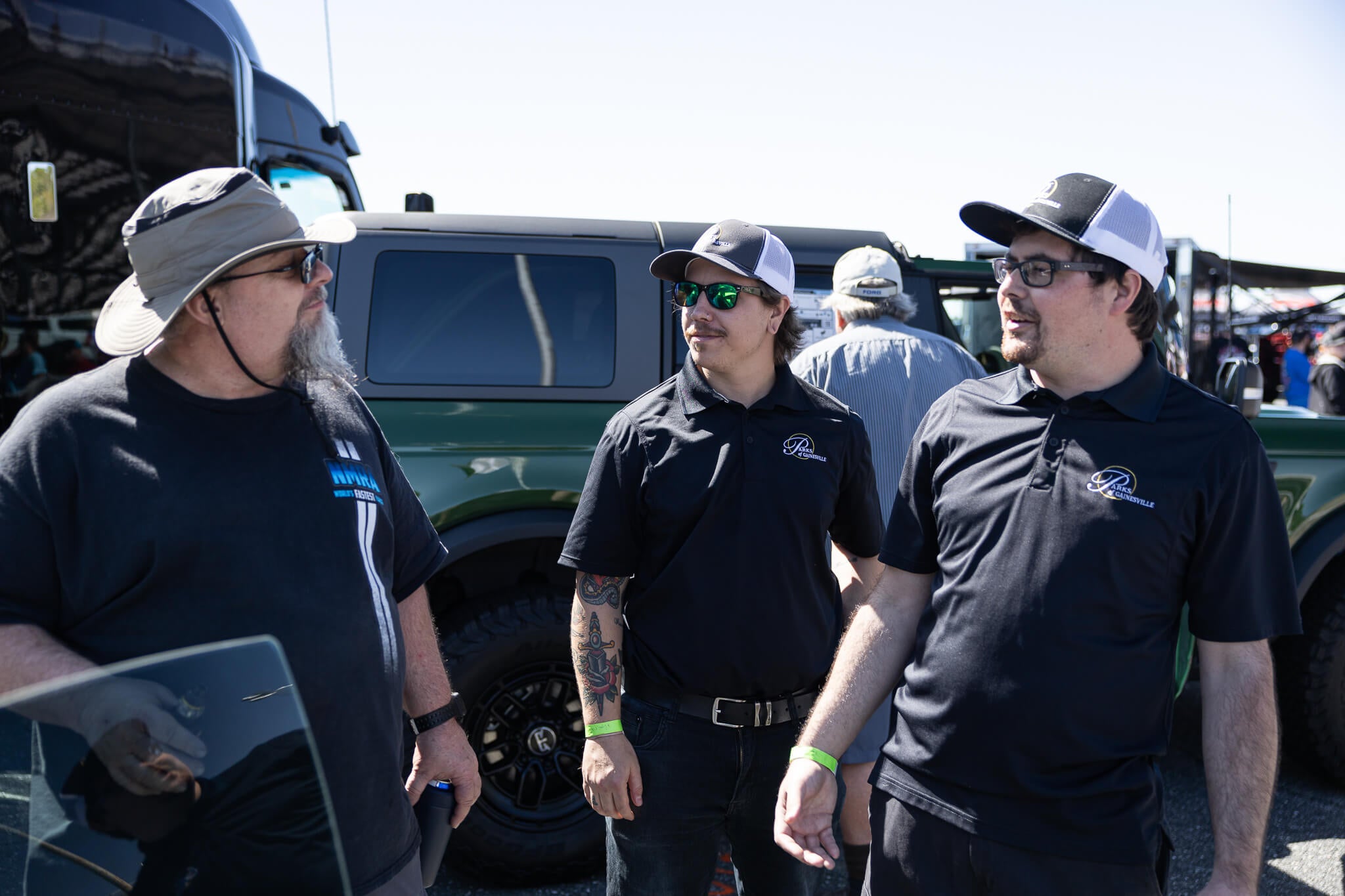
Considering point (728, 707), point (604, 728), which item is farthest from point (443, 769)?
point (728, 707)

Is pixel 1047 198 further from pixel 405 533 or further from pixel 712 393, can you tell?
pixel 405 533

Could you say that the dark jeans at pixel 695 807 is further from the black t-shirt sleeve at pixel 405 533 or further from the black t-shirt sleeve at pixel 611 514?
the black t-shirt sleeve at pixel 405 533

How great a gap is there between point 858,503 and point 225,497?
1.47 m

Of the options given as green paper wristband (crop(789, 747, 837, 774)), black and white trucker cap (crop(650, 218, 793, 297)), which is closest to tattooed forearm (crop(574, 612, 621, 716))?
green paper wristband (crop(789, 747, 837, 774))

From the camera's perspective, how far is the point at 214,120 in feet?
13.3

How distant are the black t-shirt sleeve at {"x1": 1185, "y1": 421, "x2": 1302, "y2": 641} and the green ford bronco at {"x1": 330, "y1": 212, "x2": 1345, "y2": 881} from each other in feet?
7.16

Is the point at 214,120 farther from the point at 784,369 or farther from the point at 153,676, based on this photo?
the point at 153,676

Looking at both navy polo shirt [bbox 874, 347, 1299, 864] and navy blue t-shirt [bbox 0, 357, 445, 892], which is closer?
navy blue t-shirt [bbox 0, 357, 445, 892]

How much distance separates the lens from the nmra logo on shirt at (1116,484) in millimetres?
1646

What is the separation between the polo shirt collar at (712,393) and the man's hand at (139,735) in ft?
4.52

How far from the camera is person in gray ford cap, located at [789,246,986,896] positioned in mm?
3098

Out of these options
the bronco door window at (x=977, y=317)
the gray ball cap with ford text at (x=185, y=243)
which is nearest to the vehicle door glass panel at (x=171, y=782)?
the gray ball cap with ford text at (x=185, y=243)

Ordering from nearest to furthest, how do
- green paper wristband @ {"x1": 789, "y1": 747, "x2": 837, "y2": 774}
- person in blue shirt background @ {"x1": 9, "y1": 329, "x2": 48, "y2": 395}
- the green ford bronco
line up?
green paper wristband @ {"x1": 789, "y1": 747, "x2": 837, "y2": 774} → the green ford bronco → person in blue shirt background @ {"x1": 9, "y1": 329, "x2": 48, "y2": 395}

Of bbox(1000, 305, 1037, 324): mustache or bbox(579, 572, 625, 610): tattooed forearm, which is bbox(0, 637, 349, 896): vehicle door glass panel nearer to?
bbox(579, 572, 625, 610): tattooed forearm
